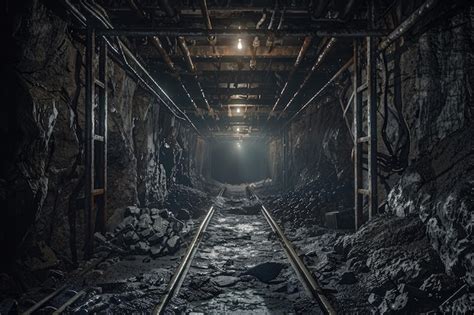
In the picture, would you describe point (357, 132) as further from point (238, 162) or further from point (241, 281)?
point (238, 162)

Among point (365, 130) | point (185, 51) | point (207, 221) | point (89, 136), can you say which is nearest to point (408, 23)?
point (365, 130)

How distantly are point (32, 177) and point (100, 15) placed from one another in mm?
2841

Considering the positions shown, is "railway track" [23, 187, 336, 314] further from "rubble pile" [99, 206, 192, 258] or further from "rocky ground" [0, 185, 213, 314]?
"rubble pile" [99, 206, 192, 258]

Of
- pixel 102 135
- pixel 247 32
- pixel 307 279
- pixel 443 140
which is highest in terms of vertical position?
pixel 247 32

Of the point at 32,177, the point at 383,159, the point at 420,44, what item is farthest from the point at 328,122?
the point at 32,177

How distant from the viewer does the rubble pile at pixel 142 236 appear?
211 inches

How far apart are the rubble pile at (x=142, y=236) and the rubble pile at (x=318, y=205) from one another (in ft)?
10.4

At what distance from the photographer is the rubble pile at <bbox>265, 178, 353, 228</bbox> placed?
25.8 ft

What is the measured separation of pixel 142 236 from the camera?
5789 mm

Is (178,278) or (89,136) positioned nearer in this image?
(178,278)

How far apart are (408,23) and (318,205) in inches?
206

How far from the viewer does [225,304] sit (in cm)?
350

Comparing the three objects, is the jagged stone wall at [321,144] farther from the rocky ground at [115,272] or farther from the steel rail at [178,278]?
the rocky ground at [115,272]

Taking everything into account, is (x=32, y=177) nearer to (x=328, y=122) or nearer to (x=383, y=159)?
(x=383, y=159)
